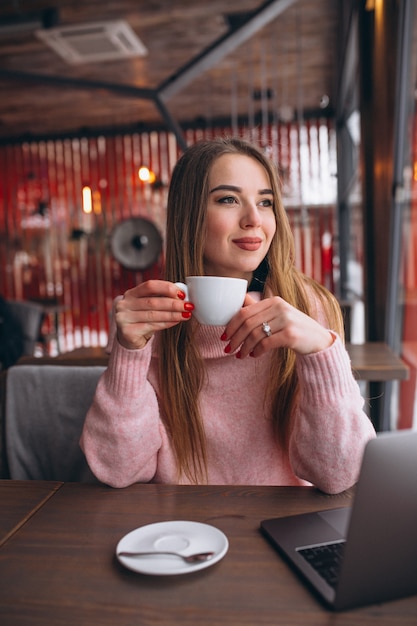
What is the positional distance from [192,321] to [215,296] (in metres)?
0.37

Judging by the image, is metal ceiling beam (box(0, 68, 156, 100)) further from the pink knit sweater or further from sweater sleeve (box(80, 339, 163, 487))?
sweater sleeve (box(80, 339, 163, 487))

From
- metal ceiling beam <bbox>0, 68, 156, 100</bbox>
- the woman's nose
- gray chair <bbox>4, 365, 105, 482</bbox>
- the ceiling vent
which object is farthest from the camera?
the ceiling vent

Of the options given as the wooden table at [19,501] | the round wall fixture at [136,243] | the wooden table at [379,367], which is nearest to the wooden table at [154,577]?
the wooden table at [19,501]

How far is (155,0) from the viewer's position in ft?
12.8

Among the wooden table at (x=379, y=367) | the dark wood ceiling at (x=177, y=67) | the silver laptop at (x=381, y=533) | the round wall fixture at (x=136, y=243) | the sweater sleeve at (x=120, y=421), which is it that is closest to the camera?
the silver laptop at (x=381, y=533)

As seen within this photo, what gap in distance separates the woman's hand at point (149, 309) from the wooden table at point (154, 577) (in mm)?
312

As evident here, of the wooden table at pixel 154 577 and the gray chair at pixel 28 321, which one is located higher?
the wooden table at pixel 154 577

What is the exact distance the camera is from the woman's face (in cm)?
121

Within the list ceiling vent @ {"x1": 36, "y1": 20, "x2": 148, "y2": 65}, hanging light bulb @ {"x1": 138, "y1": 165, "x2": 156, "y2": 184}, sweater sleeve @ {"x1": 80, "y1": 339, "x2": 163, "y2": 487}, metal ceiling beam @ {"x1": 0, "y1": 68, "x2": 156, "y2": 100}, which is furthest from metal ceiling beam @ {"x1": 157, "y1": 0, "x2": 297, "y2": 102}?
hanging light bulb @ {"x1": 138, "y1": 165, "x2": 156, "y2": 184}

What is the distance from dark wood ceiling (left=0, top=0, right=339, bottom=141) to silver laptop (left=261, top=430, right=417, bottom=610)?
276 centimetres

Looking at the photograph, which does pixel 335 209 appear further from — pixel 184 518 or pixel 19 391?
pixel 184 518

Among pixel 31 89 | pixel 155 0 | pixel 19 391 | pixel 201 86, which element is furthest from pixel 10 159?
pixel 19 391

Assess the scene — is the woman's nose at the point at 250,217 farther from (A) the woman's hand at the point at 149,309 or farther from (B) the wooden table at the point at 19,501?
(B) the wooden table at the point at 19,501

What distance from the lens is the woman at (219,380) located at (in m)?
1.10
